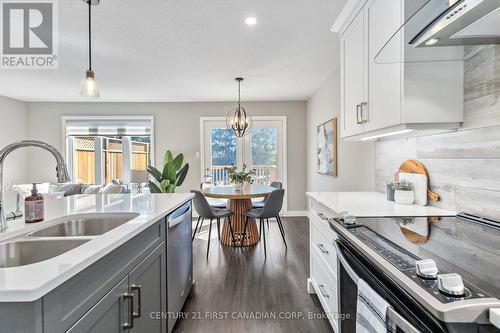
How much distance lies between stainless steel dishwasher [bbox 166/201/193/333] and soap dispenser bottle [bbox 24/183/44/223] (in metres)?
0.68

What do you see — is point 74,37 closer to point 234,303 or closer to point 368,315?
point 234,303

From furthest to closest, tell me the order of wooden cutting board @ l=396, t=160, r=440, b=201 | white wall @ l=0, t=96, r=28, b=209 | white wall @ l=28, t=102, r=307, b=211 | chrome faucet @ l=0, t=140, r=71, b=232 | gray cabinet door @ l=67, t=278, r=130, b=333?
1. white wall @ l=28, t=102, r=307, b=211
2. white wall @ l=0, t=96, r=28, b=209
3. wooden cutting board @ l=396, t=160, r=440, b=201
4. chrome faucet @ l=0, t=140, r=71, b=232
5. gray cabinet door @ l=67, t=278, r=130, b=333

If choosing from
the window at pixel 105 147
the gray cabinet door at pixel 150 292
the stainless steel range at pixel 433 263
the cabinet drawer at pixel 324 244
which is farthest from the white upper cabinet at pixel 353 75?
the window at pixel 105 147

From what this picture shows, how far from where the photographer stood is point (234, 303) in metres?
2.21

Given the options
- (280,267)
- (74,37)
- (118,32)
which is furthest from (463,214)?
(74,37)

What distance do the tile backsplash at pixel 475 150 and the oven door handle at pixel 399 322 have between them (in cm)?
95

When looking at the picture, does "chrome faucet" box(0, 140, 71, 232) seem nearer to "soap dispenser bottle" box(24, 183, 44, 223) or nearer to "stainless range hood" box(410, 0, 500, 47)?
"soap dispenser bottle" box(24, 183, 44, 223)

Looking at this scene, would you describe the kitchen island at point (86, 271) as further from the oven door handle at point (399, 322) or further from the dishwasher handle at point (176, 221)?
the oven door handle at point (399, 322)

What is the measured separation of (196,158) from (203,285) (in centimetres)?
330

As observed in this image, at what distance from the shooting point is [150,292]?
54.1 inches

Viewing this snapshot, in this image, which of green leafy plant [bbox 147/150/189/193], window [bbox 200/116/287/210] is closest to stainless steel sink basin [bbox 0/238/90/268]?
green leafy plant [bbox 147/150/189/193]

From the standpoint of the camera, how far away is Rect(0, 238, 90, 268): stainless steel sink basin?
1069mm

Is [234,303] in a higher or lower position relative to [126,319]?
lower

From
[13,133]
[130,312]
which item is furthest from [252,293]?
[13,133]
